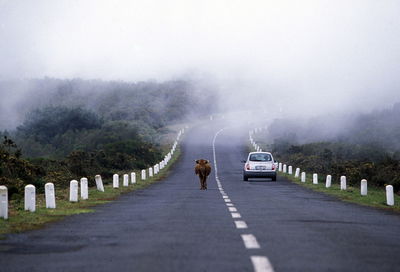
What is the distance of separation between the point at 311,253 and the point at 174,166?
168 ft

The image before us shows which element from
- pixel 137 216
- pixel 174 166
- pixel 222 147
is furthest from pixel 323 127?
pixel 137 216

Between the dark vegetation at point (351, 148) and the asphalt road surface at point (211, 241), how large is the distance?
18885 millimetres

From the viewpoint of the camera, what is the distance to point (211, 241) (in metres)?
10.9

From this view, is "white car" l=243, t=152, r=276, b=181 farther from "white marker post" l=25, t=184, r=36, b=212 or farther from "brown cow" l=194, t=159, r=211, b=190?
"white marker post" l=25, t=184, r=36, b=212

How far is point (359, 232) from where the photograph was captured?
12.7 meters

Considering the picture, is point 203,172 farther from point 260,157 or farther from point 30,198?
point 30,198

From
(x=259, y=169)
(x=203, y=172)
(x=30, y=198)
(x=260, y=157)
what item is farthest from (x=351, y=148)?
(x=30, y=198)

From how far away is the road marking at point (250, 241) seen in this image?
10.2 m

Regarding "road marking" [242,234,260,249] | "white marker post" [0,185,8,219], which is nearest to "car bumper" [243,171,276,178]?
"white marker post" [0,185,8,219]

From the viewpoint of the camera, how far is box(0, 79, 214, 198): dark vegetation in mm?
34969

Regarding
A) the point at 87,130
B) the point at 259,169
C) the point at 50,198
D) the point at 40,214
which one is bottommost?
the point at 40,214

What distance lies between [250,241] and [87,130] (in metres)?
81.9

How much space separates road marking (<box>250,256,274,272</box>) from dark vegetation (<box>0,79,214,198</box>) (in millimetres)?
16687

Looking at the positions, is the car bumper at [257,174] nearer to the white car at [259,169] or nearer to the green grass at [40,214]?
the white car at [259,169]
